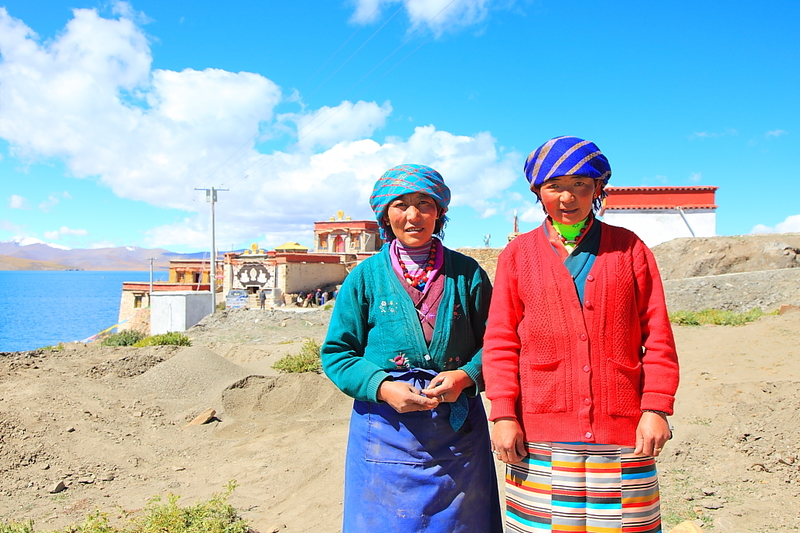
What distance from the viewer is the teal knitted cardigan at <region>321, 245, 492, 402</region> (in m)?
1.94

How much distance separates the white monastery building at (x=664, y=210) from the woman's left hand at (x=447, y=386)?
777 inches

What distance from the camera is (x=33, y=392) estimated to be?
22.0 ft

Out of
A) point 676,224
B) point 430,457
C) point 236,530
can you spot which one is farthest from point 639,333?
point 676,224

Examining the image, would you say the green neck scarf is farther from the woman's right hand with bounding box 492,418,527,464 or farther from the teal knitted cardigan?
the woman's right hand with bounding box 492,418,527,464

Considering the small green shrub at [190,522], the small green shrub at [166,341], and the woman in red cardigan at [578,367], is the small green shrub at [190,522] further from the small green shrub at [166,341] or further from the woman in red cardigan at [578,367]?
the small green shrub at [166,341]

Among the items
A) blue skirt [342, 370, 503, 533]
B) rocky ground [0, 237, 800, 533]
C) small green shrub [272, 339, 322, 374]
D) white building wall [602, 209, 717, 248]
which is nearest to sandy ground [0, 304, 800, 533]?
rocky ground [0, 237, 800, 533]

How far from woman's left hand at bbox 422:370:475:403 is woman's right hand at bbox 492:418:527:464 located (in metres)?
0.18

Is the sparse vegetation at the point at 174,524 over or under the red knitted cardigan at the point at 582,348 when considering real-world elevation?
under

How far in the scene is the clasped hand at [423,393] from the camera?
5.94ft

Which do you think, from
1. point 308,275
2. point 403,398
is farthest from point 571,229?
point 308,275

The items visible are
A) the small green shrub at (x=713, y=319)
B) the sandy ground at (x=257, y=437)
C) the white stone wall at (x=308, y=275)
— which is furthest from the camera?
the white stone wall at (x=308, y=275)

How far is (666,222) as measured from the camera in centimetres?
2028

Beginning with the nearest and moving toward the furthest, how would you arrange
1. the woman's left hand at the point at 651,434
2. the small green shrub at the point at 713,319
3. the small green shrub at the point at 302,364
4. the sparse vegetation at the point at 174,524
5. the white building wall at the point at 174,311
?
1. the woman's left hand at the point at 651,434
2. the sparse vegetation at the point at 174,524
3. the small green shrub at the point at 302,364
4. the small green shrub at the point at 713,319
5. the white building wall at the point at 174,311

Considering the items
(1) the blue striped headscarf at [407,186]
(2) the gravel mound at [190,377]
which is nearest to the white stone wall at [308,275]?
(2) the gravel mound at [190,377]
